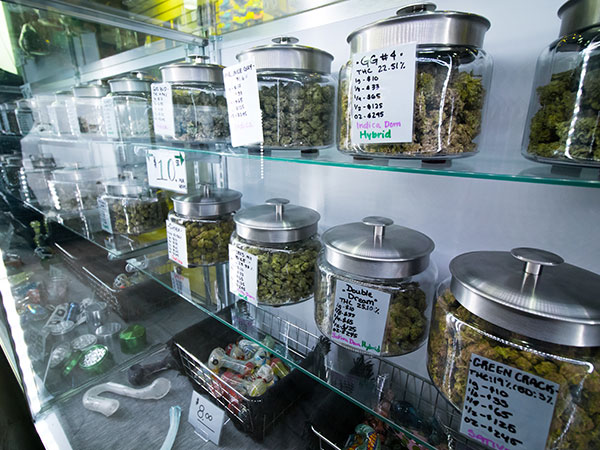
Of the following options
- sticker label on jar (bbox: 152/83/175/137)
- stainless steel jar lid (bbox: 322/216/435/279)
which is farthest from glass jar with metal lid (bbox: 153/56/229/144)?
stainless steel jar lid (bbox: 322/216/435/279)

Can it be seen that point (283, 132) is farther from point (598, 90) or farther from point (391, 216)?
point (598, 90)

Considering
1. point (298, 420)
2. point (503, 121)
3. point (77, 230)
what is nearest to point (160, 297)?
point (77, 230)

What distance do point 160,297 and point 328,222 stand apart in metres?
0.90

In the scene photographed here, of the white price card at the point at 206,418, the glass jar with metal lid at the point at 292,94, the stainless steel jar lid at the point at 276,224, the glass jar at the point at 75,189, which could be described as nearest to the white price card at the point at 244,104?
the glass jar with metal lid at the point at 292,94

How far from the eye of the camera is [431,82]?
0.37 m

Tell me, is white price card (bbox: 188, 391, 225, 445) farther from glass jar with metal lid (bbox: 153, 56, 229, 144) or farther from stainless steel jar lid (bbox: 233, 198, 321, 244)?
glass jar with metal lid (bbox: 153, 56, 229, 144)

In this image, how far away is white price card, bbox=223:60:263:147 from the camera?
21.4 inches

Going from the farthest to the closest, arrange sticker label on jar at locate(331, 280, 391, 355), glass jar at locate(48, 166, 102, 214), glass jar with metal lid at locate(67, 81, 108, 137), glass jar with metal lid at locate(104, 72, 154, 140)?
1. glass jar at locate(48, 166, 102, 214)
2. glass jar with metal lid at locate(67, 81, 108, 137)
3. glass jar with metal lid at locate(104, 72, 154, 140)
4. sticker label on jar at locate(331, 280, 391, 355)

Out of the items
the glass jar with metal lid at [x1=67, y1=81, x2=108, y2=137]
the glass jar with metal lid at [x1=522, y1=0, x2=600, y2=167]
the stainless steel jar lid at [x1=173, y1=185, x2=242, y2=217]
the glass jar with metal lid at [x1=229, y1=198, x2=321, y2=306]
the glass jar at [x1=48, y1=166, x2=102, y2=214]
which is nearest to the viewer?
the glass jar with metal lid at [x1=522, y1=0, x2=600, y2=167]

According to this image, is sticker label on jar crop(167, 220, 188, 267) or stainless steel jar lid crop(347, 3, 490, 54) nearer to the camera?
stainless steel jar lid crop(347, 3, 490, 54)

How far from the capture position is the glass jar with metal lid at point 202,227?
29.8 inches

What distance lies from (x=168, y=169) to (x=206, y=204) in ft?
0.55

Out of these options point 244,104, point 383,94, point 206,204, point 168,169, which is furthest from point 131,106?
point 383,94

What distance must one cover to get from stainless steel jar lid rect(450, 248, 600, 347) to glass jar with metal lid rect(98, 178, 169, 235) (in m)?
0.92
